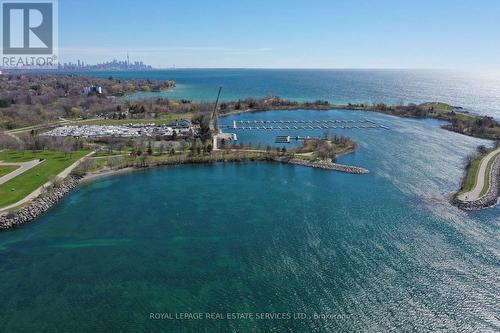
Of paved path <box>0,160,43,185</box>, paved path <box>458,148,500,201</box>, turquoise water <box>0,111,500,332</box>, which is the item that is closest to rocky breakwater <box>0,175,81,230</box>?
turquoise water <box>0,111,500,332</box>

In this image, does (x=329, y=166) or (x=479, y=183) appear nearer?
(x=479, y=183)

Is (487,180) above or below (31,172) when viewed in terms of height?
above

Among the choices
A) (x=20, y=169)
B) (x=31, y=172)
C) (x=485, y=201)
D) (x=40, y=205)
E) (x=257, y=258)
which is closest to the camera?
(x=257, y=258)

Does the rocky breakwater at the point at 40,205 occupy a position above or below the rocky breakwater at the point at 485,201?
below

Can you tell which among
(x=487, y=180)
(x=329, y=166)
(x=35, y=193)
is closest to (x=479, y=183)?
(x=487, y=180)

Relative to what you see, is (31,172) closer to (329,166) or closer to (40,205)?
(40,205)

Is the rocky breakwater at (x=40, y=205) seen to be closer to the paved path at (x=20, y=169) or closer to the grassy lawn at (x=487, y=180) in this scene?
the paved path at (x=20, y=169)

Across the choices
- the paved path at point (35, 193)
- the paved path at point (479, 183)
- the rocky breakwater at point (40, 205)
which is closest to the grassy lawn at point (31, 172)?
the paved path at point (35, 193)
